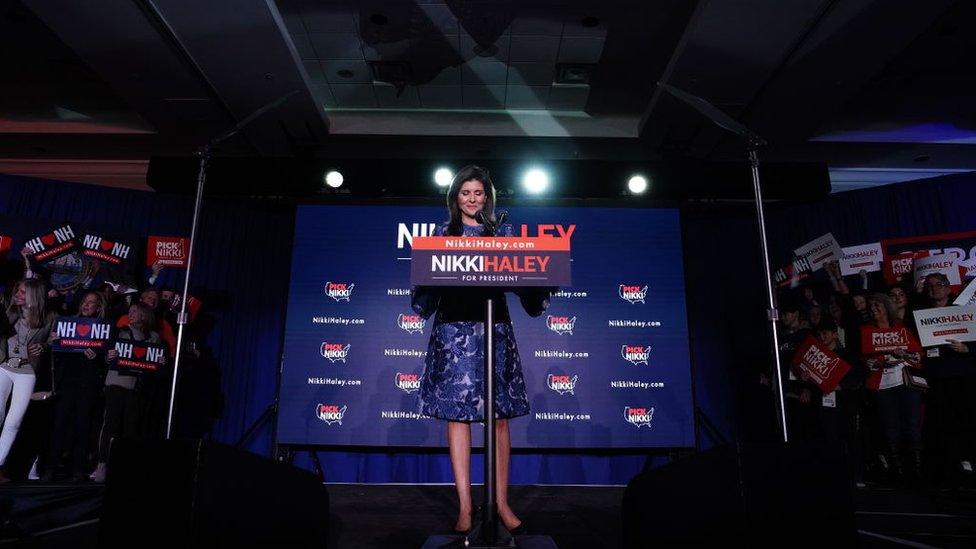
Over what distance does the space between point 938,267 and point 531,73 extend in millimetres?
4245

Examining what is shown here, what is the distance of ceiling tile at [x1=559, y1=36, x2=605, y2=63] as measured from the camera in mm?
4684

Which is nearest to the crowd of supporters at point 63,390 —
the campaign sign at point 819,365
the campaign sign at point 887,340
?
the campaign sign at point 819,365

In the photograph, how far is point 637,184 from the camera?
5.24 metres

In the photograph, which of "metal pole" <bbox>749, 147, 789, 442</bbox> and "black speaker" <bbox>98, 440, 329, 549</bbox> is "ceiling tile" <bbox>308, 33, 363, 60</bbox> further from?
"black speaker" <bbox>98, 440, 329, 549</bbox>

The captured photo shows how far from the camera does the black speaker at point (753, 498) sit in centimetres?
141

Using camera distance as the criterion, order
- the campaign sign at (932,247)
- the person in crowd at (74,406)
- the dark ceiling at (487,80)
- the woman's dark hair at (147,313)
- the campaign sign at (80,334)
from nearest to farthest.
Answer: the dark ceiling at (487,80) → the campaign sign at (80,334) → the person in crowd at (74,406) → the woman's dark hair at (147,313) → the campaign sign at (932,247)

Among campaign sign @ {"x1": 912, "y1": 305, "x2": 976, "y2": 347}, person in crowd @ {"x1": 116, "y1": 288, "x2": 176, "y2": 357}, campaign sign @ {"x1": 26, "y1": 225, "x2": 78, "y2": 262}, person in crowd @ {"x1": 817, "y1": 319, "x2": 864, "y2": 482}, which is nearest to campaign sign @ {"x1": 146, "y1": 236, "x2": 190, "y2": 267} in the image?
person in crowd @ {"x1": 116, "y1": 288, "x2": 176, "y2": 357}

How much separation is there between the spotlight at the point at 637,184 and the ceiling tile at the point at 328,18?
2.90 meters

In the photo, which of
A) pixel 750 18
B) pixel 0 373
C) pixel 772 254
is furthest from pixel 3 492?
pixel 772 254

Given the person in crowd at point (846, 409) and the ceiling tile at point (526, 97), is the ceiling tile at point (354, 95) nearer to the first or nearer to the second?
the ceiling tile at point (526, 97)

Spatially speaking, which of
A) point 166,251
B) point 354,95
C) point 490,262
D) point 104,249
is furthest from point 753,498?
point 104,249

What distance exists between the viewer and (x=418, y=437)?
459 centimetres

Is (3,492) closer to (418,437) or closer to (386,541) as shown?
(386,541)

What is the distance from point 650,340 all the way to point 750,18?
270cm
